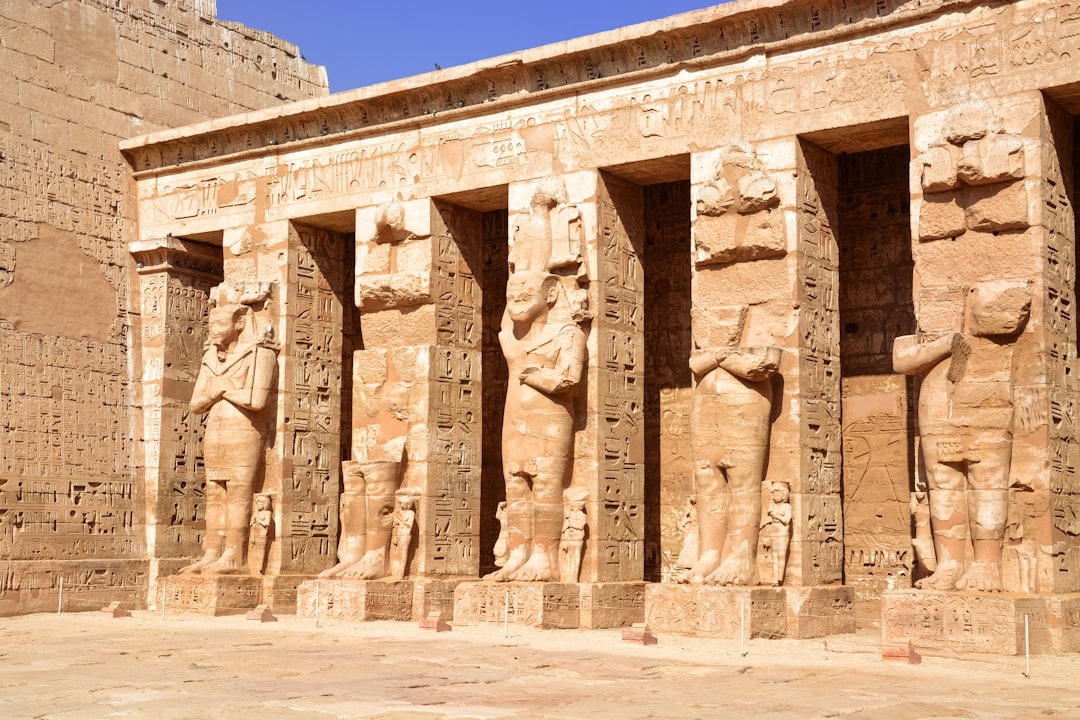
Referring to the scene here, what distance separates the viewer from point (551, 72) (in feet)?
47.5

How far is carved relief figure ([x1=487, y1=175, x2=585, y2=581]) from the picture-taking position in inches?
534

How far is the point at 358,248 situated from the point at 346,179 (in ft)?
2.90

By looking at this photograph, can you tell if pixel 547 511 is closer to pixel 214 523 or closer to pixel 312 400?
pixel 312 400

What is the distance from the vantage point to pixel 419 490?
1478 centimetres

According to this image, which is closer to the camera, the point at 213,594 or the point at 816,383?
the point at 816,383

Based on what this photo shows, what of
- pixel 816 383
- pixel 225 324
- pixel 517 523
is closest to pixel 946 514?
pixel 816 383

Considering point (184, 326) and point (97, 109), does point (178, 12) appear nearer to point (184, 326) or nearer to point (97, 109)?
point (97, 109)

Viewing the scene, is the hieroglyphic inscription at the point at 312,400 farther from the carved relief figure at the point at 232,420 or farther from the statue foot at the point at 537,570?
the statue foot at the point at 537,570

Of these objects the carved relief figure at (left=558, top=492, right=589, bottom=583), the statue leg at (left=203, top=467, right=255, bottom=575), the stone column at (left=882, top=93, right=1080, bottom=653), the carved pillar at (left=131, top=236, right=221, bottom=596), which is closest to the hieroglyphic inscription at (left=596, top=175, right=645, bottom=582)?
the carved relief figure at (left=558, top=492, right=589, bottom=583)

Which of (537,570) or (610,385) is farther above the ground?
(610,385)

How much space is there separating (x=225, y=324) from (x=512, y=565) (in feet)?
15.3

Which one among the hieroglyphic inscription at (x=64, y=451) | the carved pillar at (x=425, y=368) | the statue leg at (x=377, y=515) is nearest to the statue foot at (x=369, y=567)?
the statue leg at (x=377, y=515)

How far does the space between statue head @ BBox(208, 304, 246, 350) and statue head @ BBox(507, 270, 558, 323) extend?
3775 mm

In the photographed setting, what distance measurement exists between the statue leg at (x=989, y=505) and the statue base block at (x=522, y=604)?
12.3 ft
